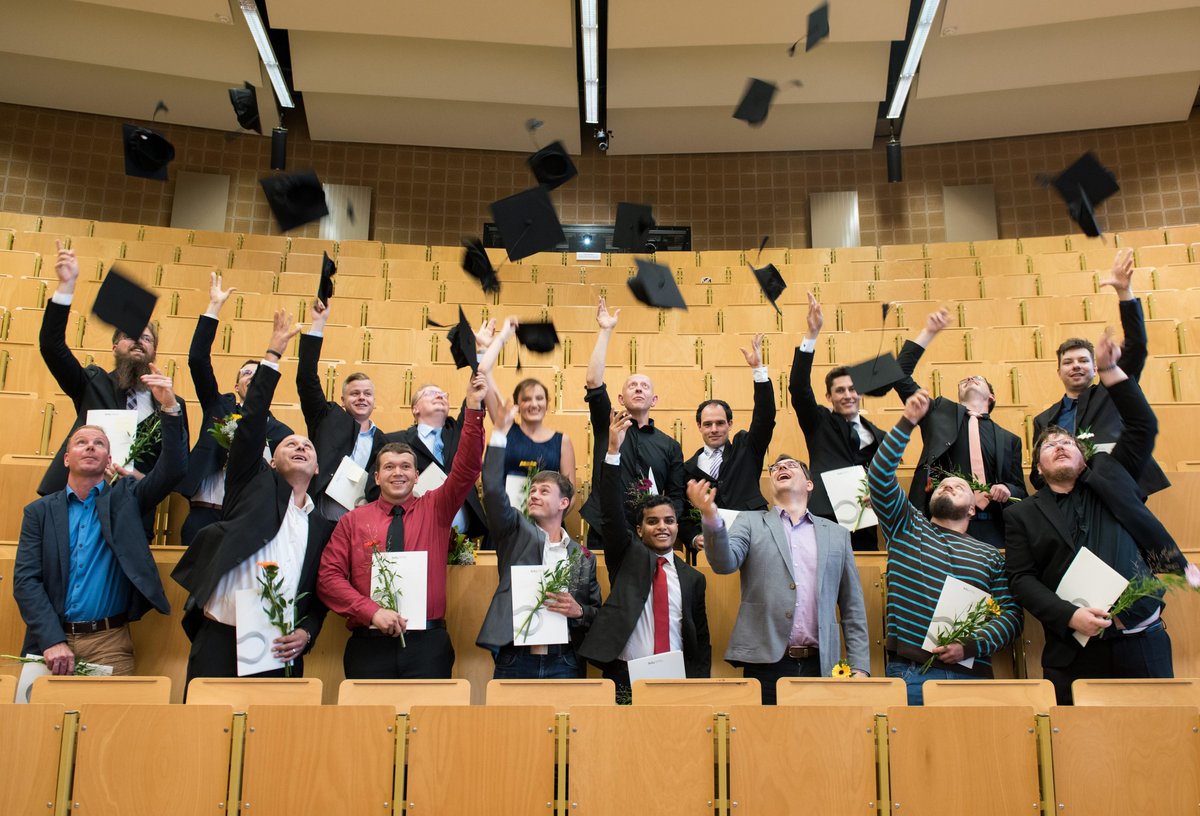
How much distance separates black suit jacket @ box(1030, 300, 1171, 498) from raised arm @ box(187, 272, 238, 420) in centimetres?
275

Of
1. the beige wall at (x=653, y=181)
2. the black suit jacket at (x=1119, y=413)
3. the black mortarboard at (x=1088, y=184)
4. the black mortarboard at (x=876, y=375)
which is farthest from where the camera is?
the beige wall at (x=653, y=181)

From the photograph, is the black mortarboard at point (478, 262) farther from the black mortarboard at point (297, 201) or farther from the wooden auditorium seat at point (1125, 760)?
the wooden auditorium seat at point (1125, 760)

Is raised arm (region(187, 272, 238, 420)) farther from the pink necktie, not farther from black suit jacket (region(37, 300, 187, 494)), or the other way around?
the pink necktie

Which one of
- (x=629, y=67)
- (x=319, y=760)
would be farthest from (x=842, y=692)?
(x=629, y=67)

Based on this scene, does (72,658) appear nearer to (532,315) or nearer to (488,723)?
(488,723)

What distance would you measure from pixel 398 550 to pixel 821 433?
1.62 metres

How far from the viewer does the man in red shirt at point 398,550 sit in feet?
9.62

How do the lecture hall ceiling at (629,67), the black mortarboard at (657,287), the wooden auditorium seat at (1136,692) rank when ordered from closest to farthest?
1. the wooden auditorium seat at (1136,692)
2. the black mortarboard at (657,287)
3. the lecture hall ceiling at (629,67)

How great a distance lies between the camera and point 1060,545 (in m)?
2.93

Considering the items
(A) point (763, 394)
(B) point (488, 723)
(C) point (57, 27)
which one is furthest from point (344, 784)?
(C) point (57, 27)

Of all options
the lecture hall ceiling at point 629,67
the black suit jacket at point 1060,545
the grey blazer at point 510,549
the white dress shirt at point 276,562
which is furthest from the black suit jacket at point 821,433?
the lecture hall ceiling at point 629,67

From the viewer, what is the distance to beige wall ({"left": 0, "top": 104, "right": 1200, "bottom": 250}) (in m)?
8.56

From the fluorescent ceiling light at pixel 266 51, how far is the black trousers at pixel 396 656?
5.82 metres

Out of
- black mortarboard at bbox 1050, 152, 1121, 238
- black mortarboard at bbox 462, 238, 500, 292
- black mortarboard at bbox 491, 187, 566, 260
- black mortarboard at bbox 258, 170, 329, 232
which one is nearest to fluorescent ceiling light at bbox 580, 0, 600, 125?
black mortarboard at bbox 462, 238, 500, 292
